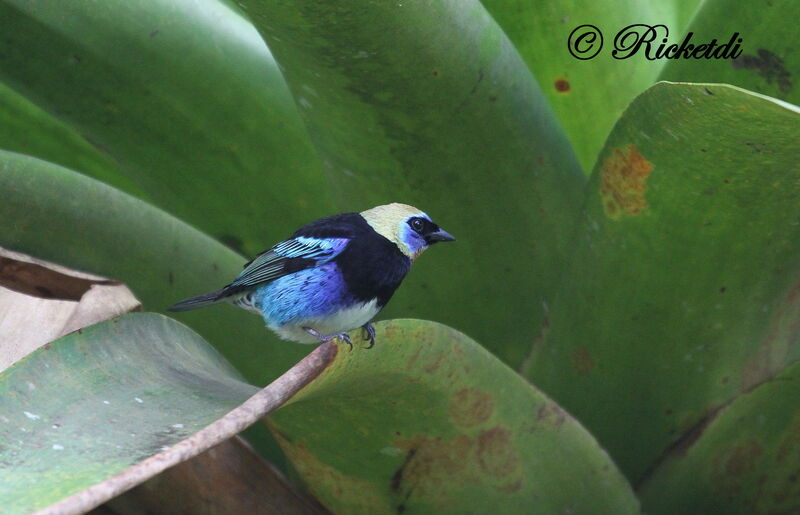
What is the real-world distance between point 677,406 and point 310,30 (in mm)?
1032

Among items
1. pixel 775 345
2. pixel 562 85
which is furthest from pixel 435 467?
pixel 562 85

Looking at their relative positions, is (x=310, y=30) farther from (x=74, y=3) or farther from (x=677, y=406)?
(x=677, y=406)

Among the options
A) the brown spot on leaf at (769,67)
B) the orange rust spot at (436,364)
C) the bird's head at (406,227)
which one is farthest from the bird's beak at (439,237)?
the brown spot on leaf at (769,67)

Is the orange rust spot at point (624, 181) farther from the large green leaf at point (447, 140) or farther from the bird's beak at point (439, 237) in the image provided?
the bird's beak at point (439, 237)

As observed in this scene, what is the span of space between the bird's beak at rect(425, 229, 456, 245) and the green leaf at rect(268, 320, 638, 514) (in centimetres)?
47

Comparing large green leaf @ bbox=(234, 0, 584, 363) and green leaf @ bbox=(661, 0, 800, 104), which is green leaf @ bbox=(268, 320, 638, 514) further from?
green leaf @ bbox=(661, 0, 800, 104)

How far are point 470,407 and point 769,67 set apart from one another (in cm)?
89

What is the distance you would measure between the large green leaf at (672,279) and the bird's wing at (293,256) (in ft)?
1.66

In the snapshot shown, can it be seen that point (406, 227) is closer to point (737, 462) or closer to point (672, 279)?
point (672, 279)

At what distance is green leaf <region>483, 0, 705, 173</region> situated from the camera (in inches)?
91.4

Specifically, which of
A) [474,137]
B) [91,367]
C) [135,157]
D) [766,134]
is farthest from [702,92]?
[135,157]

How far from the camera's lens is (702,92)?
1.40 m

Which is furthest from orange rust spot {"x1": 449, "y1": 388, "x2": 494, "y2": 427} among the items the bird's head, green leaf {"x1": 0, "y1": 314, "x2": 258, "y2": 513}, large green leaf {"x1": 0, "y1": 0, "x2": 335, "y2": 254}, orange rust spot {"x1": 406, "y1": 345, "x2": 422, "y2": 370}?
large green leaf {"x1": 0, "y1": 0, "x2": 335, "y2": 254}

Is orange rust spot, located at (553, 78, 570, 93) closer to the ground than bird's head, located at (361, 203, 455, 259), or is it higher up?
higher up
